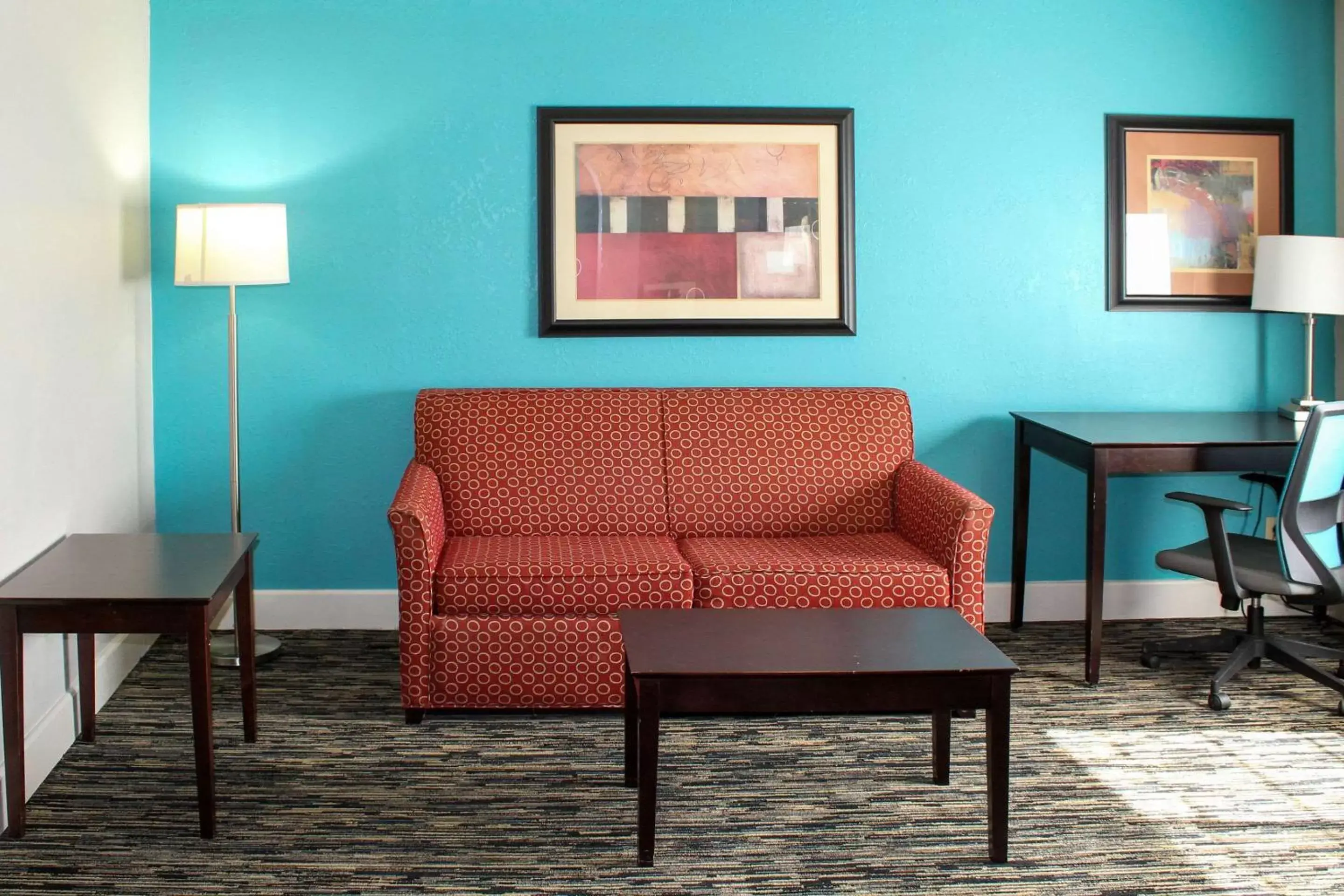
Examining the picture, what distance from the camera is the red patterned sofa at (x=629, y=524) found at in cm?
341

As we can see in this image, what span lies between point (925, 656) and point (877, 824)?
43 centimetres

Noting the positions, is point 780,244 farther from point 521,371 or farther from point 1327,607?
point 1327,607

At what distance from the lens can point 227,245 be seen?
12.4 feet

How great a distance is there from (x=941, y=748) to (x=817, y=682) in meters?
0.62

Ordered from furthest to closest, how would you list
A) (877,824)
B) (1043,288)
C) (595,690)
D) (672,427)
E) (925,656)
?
(1043,288) → (672,427) → (595,690) → (877,824) → (925,656)

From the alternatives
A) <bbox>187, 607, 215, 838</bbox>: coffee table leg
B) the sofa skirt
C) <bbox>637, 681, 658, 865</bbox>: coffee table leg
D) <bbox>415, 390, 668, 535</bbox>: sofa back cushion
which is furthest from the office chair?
<bbox>187, 607, 215, 838</bbox>: coffee table leg

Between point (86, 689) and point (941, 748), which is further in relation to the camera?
point (86, 689)

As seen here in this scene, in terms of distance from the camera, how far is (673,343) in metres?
4.31

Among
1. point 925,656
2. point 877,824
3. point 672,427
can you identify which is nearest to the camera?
point 925,656

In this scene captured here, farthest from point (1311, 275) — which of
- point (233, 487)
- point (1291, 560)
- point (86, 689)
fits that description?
point (86, 689)

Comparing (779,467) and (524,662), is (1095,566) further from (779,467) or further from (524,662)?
(524,662)

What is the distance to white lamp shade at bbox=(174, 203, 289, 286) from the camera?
3762 mm

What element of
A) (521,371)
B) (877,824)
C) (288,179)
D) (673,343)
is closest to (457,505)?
(521,371)

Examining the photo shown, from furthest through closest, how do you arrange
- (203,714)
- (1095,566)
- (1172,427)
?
(1172,427) → (1095,566) → (203,714)
